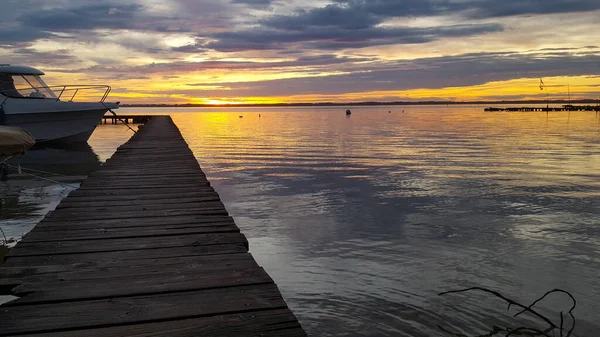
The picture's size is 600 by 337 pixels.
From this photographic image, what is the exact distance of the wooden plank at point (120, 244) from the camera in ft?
13.0

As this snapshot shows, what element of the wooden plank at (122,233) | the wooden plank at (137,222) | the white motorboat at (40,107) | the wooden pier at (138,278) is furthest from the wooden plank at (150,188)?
→ the white motorboat at (40,107)

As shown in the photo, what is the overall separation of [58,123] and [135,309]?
75.7 ft

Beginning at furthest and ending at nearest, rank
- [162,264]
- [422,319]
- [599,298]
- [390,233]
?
[390,233], [599,298], [422,319], [162,264]

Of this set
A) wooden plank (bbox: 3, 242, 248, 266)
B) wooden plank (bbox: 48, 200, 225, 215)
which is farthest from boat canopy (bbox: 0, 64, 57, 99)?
wooden plank (bbox: 3, 242, 248, 266)

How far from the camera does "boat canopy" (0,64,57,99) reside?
2138 cm

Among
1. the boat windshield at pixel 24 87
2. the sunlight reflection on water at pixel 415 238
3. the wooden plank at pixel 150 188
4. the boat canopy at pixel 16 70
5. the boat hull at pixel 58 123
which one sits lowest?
the sunlight reflection on water at pixel 415 238

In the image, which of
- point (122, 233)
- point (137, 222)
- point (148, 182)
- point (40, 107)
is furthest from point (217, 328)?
point (40, 107)

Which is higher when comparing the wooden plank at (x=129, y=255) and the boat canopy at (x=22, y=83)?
the boat canopy at (x=22, y=83)

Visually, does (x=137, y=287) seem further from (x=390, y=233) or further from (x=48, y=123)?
(x=48, y=123)

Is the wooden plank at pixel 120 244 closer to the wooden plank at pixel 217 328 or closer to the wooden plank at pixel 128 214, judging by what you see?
the wooden plank at pixel 128 214

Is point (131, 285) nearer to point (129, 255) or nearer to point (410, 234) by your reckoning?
point (129, 255)

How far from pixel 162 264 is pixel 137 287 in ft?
1.60

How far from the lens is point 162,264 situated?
12.2ft

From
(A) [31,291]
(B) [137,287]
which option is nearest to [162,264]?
(B) [137,287]
